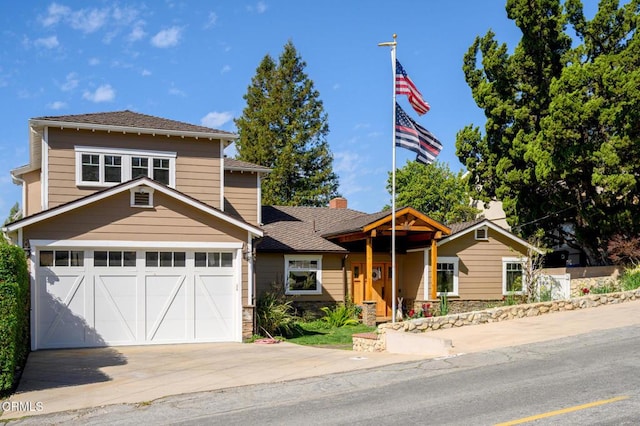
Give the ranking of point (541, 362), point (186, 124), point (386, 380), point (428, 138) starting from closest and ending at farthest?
point (386, 380) → point (541, 362) → point (428, 138) → point (186, 124)

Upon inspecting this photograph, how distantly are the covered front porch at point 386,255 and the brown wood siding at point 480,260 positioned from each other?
4.15 ft

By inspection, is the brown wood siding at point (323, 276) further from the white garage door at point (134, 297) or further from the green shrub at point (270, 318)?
the white garage door at point (134, 297)

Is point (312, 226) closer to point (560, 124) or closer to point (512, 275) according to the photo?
point (512, 275)

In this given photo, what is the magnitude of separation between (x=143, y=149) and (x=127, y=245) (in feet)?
14.0

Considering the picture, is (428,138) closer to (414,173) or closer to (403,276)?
(403,276)

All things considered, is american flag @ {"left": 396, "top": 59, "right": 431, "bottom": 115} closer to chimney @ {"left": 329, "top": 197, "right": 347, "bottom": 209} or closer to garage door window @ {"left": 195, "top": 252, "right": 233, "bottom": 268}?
garage door window @ {"left": 195, "top": 252, "right": 233, "bottom": 268}

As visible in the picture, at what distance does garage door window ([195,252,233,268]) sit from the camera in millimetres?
17859

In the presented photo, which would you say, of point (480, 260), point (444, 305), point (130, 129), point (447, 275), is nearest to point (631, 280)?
point (480, 260)

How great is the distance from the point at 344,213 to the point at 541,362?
18.5 m

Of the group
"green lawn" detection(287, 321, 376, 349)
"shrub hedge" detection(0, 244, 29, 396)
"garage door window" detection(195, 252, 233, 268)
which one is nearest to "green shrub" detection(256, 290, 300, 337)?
"green lawn" detection(287, 321, 376, 349)

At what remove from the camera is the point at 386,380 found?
11.4m

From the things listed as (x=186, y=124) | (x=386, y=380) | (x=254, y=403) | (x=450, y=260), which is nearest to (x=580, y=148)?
(x=450, y=260)

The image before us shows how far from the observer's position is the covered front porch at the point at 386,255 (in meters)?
23.5

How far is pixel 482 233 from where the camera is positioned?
Answer: 86.7 feet
